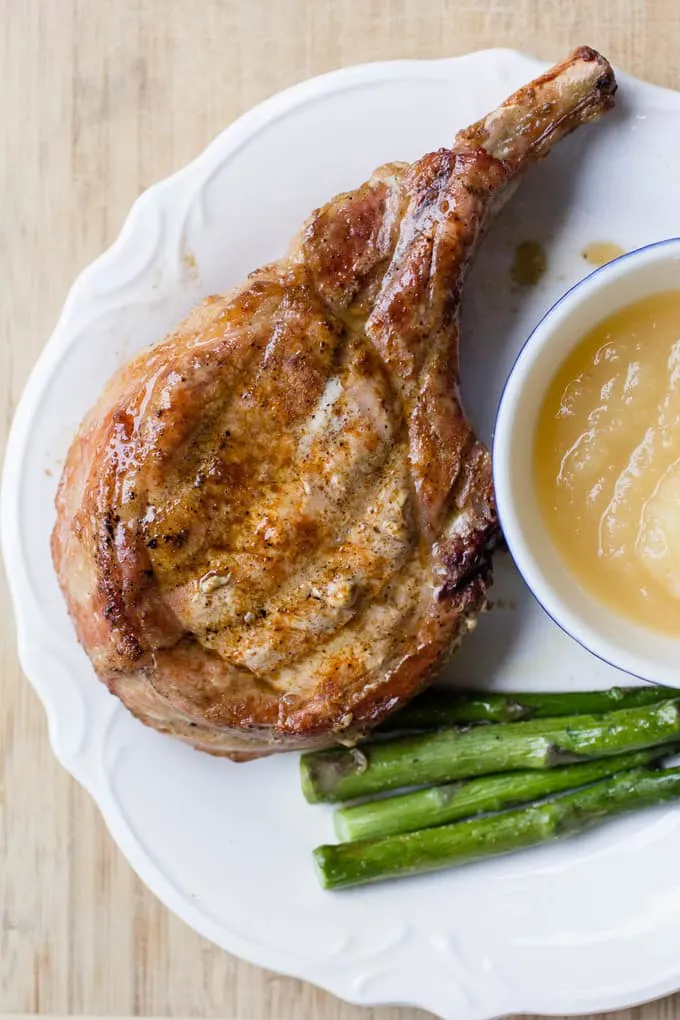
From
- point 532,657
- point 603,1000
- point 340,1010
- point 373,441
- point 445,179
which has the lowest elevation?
point 340,1010

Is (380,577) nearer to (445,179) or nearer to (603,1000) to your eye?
(445,179)

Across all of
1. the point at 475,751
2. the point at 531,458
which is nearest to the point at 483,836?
the point at 475,751

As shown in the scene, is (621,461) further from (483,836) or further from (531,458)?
(483,836)

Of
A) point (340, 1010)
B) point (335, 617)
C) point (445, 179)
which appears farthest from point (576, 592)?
point (340, 1010)

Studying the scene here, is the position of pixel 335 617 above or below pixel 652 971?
above

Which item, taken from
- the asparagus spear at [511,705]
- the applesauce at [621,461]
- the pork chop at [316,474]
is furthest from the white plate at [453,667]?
the applesauce at [621,461]

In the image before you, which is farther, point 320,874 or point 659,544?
point 320,874

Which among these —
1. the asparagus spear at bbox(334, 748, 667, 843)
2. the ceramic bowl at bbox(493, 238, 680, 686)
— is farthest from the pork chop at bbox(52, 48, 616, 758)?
the asparagus spear at bbox(334, 748, 667, 843)
